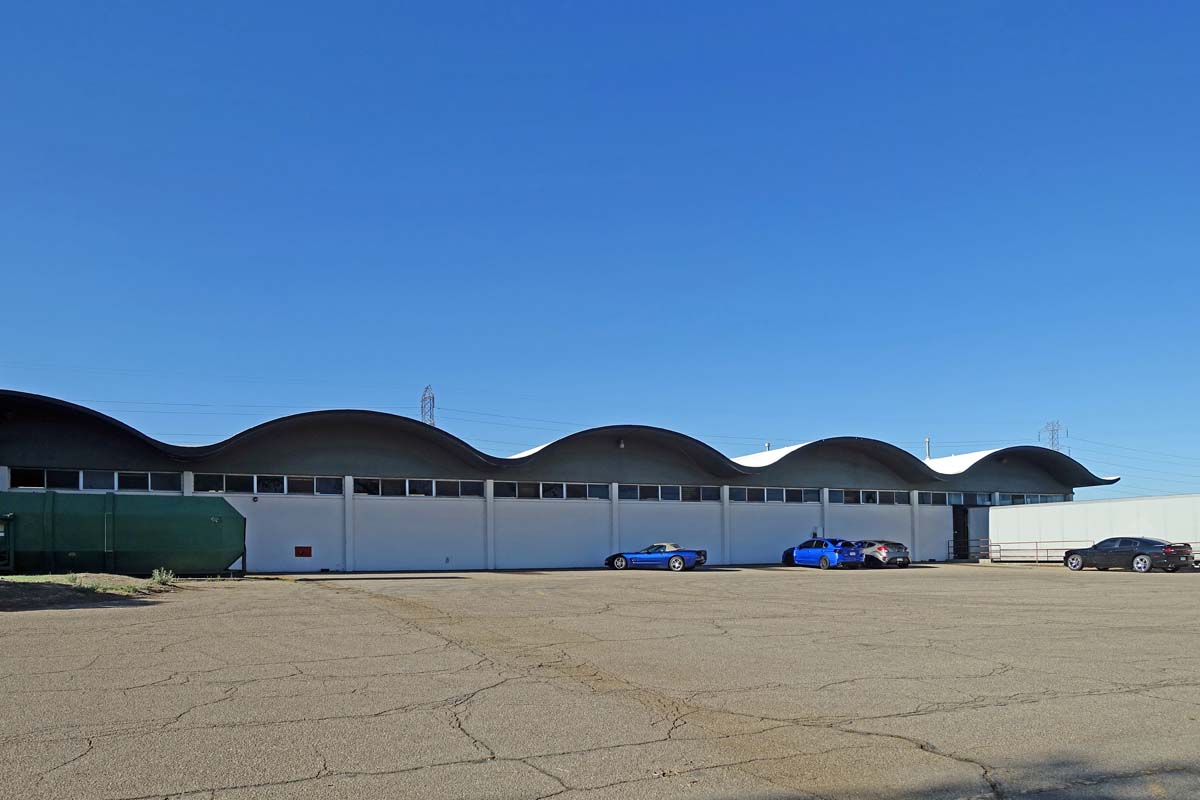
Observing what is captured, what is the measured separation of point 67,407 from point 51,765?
101 feet

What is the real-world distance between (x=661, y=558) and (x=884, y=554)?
9321mm

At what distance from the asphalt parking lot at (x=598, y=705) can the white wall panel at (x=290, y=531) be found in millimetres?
20231

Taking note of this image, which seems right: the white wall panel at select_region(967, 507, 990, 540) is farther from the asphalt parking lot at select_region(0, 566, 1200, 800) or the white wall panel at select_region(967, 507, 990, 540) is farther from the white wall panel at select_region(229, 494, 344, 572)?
the asphalt parking lot at select_region(0, 566, 1200, 800)

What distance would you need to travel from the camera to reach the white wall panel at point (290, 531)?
3678 cm

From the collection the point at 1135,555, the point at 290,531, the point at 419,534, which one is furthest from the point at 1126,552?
the point at 290,531

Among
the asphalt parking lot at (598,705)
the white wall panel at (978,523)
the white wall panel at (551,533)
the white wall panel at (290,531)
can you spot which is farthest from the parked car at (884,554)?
the asphalt parking lot at (598,705)

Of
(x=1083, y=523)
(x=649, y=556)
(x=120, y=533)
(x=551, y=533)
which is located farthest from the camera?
(x=1083, y=523)

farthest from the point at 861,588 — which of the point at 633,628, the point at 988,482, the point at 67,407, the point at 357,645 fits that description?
the point at 988,482

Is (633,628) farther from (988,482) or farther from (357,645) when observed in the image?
(988,482)

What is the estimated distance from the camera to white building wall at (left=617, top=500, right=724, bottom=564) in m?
43.8

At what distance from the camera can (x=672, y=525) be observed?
4462 centimetres

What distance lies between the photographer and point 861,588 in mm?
24906

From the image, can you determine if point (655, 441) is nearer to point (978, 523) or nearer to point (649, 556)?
point (649, 556)

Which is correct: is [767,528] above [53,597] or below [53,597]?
below
